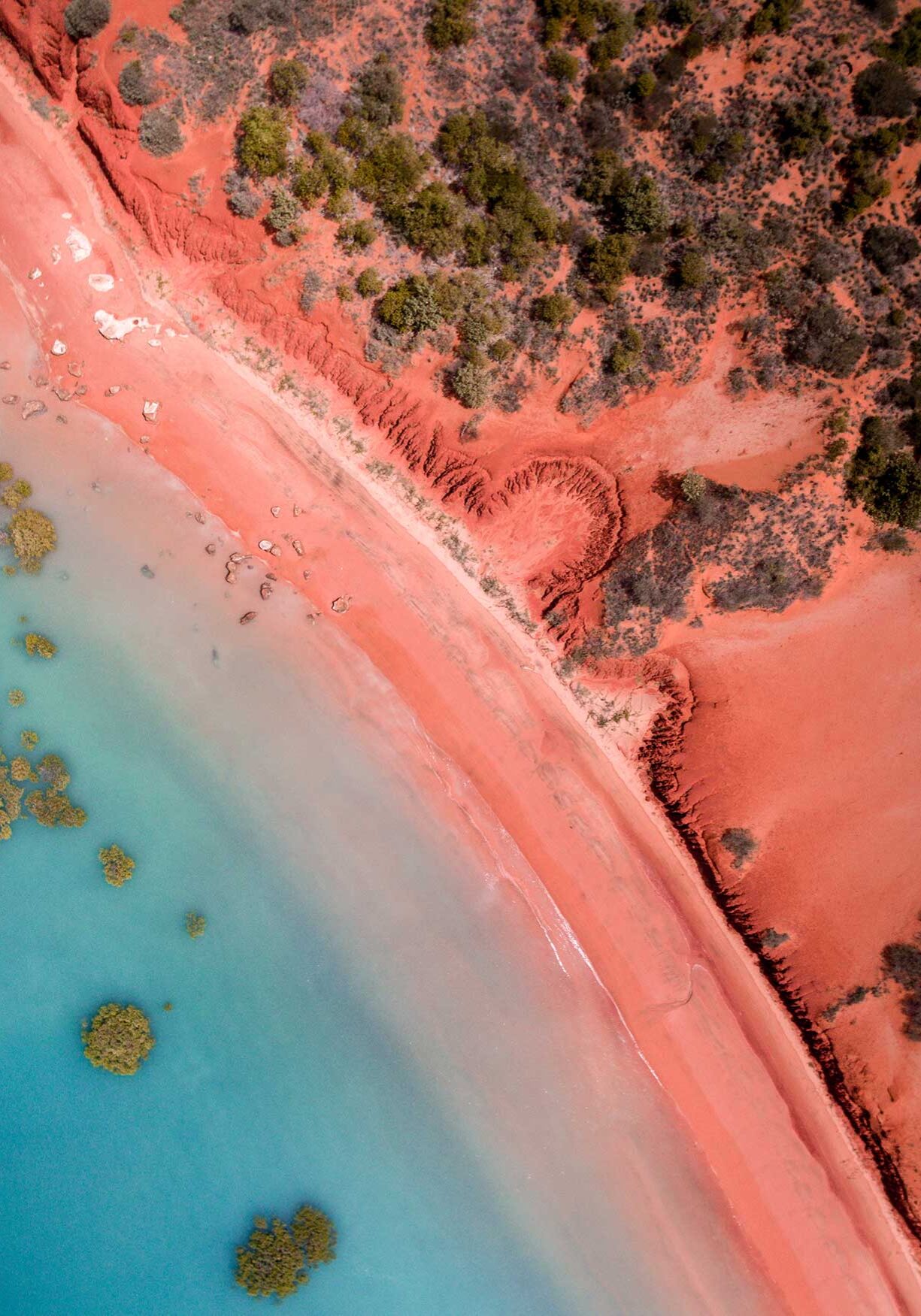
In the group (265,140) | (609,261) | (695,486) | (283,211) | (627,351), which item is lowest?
(695,486)

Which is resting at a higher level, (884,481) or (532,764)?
(884,481)

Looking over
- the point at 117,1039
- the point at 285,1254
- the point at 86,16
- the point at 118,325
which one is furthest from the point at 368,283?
the point at 285,1254

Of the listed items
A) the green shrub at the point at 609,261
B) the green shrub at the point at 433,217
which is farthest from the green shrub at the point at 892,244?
Result: the green shrub at the point at 433,217

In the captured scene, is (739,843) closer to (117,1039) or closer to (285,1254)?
(285,1254)

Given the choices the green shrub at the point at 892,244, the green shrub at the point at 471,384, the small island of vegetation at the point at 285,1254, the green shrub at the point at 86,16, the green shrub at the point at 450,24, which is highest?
the green shrub at the point at 892,244

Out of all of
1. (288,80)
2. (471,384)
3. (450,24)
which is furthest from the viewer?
(471,384)

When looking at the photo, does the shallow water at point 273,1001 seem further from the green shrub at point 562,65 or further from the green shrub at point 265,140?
the green shrub at point 562,65
